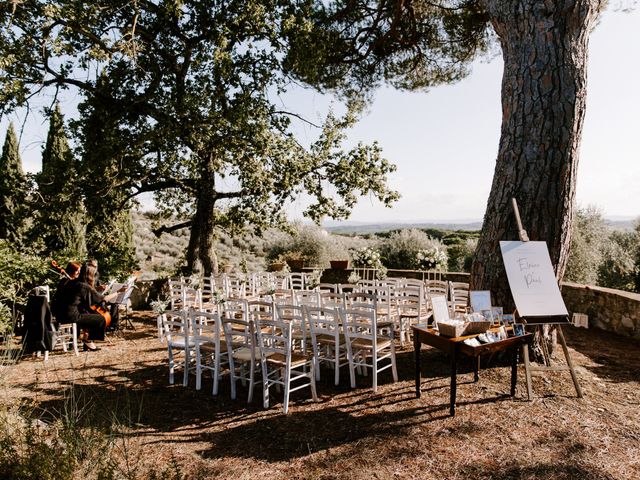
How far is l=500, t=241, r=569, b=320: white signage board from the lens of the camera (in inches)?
166

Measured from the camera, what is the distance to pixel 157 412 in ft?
14.5

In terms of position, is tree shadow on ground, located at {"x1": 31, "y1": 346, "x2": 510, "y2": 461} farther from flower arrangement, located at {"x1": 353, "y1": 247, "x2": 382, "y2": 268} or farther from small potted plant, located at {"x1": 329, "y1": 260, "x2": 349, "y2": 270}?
small potted plant, located at {"x1": 329, "y1": 260, "x2": 349, "y2": 270}

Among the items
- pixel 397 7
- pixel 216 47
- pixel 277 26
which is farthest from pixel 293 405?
pixel 397 7

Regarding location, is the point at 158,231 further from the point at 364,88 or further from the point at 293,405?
the point at 293,405

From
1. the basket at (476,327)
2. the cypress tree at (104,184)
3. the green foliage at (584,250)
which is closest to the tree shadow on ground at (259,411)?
the basket at (476,327)

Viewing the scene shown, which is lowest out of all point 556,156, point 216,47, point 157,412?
point 157,412

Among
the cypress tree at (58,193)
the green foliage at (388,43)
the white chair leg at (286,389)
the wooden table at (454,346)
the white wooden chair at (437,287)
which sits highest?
the green foliage at (388,43)

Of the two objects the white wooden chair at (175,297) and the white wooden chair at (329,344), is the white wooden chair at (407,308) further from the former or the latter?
the white wooden chair at (175,297)

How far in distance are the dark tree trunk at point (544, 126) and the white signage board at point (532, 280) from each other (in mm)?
664

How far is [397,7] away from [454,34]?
1.72 meters

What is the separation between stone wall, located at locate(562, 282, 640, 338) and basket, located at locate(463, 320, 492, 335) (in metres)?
4.69

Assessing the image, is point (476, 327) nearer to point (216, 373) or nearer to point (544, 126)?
point (544, 126)

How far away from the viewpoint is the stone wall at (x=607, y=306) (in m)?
7.23

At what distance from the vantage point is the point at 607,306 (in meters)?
7.88
